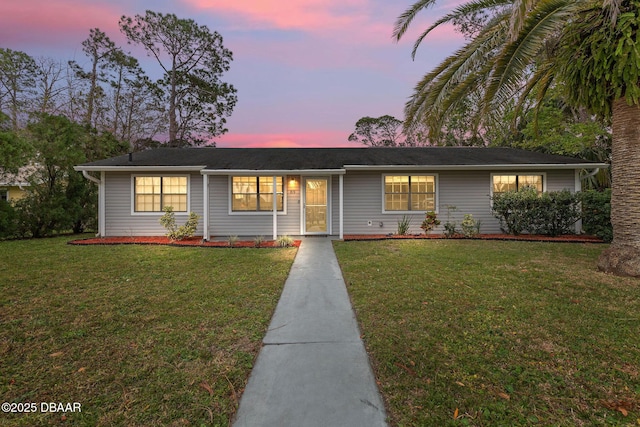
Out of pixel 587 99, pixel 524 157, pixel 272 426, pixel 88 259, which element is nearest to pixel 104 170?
pixel 88 259

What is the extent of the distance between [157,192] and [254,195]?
Answer: 3603mm

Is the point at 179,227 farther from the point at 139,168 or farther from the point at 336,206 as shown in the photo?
the point at 336,206

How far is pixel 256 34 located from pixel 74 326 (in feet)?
46.7

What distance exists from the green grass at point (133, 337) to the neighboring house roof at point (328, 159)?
4.79 m

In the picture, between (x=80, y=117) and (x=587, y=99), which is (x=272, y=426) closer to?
(x=587, y=99)

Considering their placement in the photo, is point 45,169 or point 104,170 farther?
point 45,169

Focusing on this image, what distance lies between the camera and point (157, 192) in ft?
35.3

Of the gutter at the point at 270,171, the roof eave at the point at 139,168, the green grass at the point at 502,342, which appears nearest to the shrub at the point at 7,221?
the roof eave at the point at 139,168

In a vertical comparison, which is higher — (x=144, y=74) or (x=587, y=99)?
(x=144, y=74)

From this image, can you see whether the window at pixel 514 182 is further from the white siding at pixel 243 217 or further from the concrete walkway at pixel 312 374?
the concrete walkway at pixel 312 374

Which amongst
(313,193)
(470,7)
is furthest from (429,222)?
(470,7)

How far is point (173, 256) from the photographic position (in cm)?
746

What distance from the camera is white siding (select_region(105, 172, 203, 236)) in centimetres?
1067

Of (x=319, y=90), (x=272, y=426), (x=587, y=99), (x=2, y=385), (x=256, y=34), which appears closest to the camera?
(x=272, y=426)
